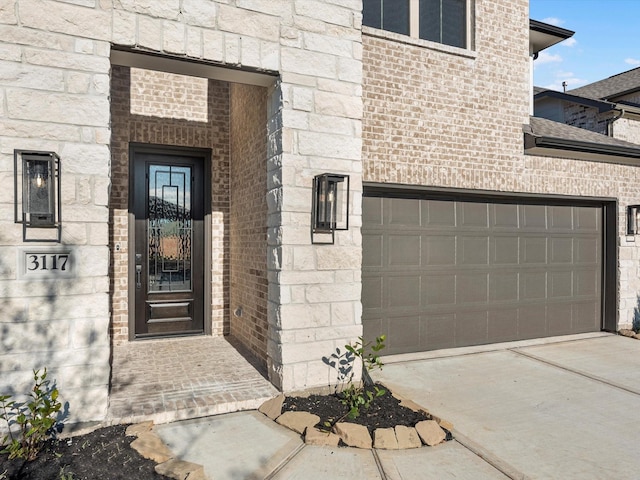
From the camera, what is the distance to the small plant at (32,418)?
2.90 metres

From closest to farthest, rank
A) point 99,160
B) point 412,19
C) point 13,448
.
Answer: point 13,448 → point 99,160 → point 412,19

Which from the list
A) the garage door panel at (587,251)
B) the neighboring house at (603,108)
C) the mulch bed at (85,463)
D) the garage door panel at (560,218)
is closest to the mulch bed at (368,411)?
the mulch bed at (85,463)

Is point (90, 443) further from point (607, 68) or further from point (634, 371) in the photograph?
point (607, 68)

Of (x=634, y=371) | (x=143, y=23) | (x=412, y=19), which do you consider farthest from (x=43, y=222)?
(x=634, y=371)

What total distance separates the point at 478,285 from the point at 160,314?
4.63 meters

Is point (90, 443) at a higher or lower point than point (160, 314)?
lower

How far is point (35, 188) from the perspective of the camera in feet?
10.6

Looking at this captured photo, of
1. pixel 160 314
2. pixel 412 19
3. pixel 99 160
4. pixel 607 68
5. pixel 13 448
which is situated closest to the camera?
pixel 13 448

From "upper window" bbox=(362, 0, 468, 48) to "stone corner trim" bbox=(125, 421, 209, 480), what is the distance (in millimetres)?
5183

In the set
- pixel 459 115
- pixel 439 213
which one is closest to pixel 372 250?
pixel 439 213

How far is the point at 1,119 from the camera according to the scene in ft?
10.5

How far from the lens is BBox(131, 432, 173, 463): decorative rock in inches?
117

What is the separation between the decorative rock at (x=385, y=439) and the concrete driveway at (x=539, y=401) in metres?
0.57

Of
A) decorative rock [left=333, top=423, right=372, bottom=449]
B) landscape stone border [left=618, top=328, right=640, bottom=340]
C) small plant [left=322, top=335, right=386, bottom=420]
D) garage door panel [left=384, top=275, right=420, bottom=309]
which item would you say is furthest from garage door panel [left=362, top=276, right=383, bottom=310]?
landscape stone border [left=618, top=328, right=640, bottom=340]
